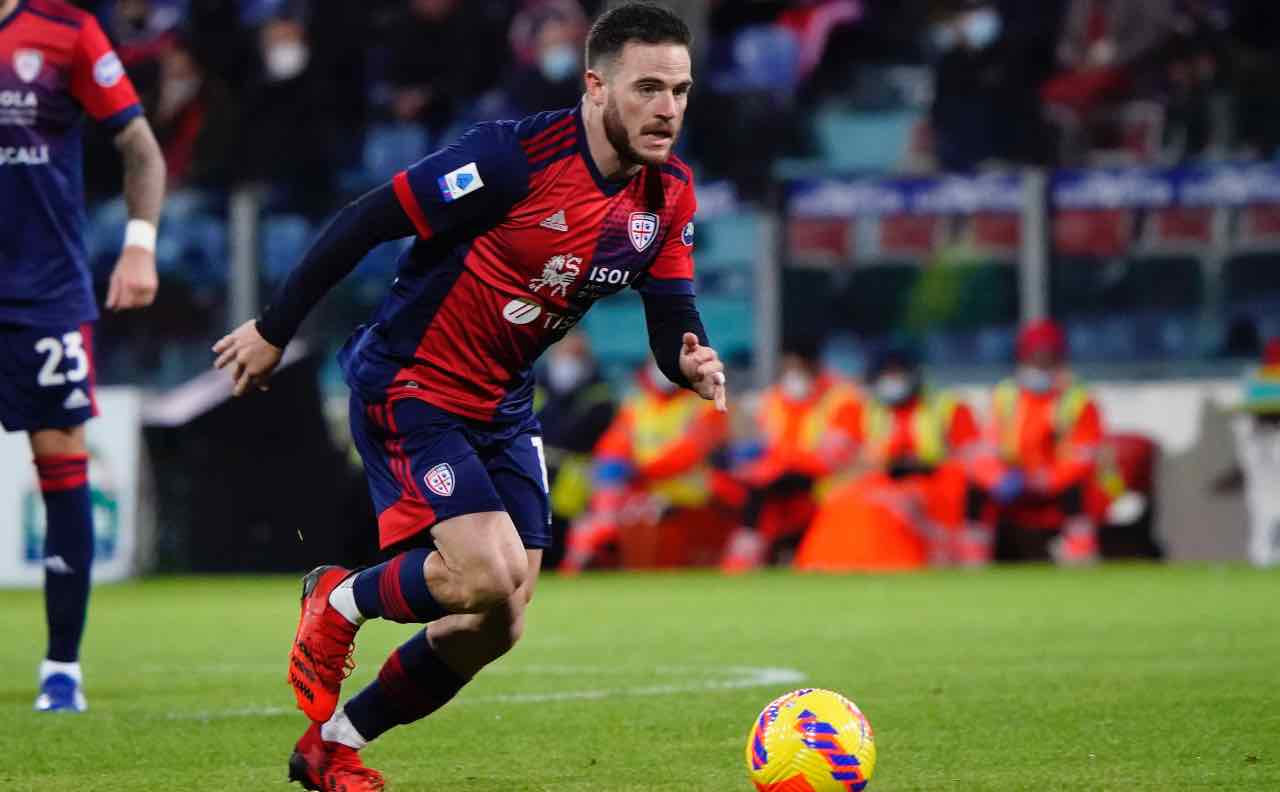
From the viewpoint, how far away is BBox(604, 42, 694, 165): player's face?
476 centimetres

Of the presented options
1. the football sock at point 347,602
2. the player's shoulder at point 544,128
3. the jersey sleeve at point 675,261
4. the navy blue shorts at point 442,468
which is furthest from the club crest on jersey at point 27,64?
the football sock at point 347,602

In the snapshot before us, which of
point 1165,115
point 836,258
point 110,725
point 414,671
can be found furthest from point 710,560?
point 414,671

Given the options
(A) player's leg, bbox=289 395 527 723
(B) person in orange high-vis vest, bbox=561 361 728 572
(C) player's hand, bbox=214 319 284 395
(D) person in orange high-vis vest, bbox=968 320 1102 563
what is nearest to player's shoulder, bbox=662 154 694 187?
(A) player's leg, bbox=289 395 527 723

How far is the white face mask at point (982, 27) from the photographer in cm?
1505

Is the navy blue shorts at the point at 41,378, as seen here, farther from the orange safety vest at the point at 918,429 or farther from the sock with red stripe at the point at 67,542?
the orange safety vest at the point at 918,429

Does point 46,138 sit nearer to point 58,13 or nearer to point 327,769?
point 58,13

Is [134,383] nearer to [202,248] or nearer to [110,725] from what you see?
[202,248]

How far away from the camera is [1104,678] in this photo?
681 centimetres

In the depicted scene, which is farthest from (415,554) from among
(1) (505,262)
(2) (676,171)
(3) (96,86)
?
(3) (96,86)

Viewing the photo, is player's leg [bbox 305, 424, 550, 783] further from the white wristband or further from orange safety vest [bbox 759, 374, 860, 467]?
orange safety vest [bbox 759, 374, 860, 467]

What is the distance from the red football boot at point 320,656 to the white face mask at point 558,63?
1074cm

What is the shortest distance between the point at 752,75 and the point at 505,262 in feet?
36.2

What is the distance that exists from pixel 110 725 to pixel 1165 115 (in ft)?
32.4

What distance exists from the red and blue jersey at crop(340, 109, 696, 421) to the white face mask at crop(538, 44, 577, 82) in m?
10.4
